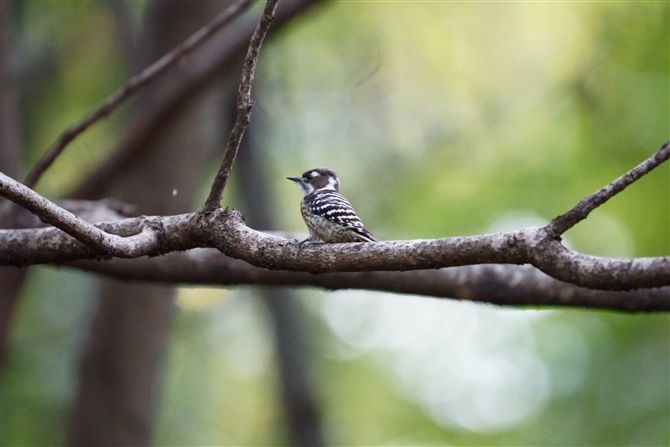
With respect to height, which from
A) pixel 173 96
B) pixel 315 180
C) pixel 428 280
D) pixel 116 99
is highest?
pixel 173 96

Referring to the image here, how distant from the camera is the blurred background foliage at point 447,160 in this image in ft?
27.0

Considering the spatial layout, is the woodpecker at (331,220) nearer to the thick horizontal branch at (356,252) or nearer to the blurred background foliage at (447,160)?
the thick horizontal branch at (356,252)

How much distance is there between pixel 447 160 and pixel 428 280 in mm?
5750

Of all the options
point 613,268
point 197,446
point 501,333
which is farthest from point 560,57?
point 197,446

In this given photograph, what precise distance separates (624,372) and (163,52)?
681 centimetres

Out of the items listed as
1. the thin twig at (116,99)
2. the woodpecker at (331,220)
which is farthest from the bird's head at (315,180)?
the thin twig at (116,99)

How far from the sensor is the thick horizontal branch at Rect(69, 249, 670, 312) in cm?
507

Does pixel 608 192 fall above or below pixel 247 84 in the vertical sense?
below

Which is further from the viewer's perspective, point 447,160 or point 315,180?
point 447,160

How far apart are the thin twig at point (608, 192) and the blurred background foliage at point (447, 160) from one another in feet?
16.1

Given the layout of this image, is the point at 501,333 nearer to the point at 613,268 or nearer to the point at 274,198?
the point at 274,198

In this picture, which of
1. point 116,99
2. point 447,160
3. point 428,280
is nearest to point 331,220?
point 428,280

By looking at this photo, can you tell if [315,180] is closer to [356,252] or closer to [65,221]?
[356,252]

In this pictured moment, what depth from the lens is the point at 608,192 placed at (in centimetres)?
271
